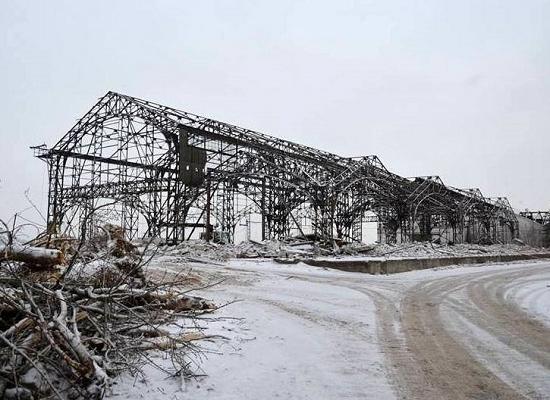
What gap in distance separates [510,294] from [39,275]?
12.3 m

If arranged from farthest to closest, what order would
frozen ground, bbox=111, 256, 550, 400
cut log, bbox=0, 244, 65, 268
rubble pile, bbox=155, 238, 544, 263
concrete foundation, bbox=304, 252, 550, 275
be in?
rubble pile, bbox=155, 238, 544, 263
concrete foundation, bbox=304, 252, 550, 275
frozen ground, bbox=111, 256, 550, 400
cut log, bbox=0, 244, 65, 268

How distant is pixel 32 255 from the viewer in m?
4.52

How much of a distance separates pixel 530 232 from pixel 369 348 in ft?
215

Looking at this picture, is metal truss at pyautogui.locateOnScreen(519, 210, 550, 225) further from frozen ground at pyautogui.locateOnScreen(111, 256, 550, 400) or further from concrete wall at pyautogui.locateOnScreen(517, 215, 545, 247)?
frozen ground at pyautogui.locateOnScreen(111, 256, 550, 400)

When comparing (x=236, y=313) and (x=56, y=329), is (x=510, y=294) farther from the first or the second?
(x=56, y=329)

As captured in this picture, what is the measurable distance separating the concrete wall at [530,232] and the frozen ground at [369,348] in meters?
53.5

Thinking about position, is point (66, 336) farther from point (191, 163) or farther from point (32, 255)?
point (191, 163)

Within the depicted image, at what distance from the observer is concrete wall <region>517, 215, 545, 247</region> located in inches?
2406

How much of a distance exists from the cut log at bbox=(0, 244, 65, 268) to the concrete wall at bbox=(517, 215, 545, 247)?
6322 cm

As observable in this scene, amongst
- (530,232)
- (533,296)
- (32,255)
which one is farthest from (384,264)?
(530,232)

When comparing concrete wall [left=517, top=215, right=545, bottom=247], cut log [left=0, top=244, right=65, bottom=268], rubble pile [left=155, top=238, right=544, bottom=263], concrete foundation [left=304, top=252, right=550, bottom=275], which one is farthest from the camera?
concrete wall [left=517, top=215, right=545, bottom=247]

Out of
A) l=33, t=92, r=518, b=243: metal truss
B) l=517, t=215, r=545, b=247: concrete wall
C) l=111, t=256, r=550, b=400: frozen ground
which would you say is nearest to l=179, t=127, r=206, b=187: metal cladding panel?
l=33, t=92, r=518, b=243: metal truss

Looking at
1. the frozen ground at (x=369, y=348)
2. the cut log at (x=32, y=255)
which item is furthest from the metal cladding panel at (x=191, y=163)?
the cut log at (x=32, y=255)

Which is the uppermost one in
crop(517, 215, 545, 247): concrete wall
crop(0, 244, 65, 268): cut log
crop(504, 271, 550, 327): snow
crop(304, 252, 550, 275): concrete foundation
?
crop(517, 215, 545, 247): concrete wall
